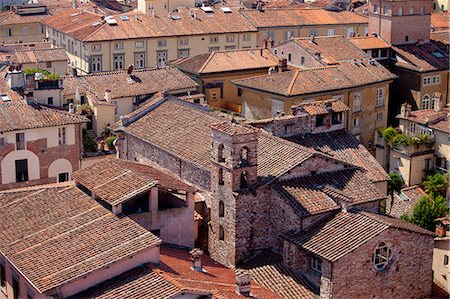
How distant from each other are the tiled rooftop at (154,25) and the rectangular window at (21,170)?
101 ft

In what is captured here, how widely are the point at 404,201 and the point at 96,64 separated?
37870mm

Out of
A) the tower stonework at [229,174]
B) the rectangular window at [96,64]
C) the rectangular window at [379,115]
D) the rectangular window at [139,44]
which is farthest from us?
the rectangular window at [139,44]

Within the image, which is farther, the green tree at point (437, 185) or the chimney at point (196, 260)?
the green tree at point (437, 185)

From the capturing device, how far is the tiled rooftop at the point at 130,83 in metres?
68.0

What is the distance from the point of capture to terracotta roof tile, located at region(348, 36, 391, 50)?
252ft

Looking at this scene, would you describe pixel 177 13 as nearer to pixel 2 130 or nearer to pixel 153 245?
pixel 2 130

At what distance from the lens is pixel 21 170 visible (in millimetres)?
55344

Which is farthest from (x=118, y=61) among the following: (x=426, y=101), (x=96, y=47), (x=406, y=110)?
(x=406, y=110)

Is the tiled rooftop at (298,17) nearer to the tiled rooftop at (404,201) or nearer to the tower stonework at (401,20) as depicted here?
the tower stonework at (401,20)

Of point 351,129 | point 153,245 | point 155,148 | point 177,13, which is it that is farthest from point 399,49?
point 153,245

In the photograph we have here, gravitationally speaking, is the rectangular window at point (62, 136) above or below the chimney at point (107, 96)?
below

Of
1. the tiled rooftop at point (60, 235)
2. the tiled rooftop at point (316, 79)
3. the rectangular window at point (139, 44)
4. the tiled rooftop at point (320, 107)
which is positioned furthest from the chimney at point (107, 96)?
the tiled rooftop at point (60, 235)

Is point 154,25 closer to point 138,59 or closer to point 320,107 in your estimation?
point 138,59

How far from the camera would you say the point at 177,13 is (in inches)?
3627
